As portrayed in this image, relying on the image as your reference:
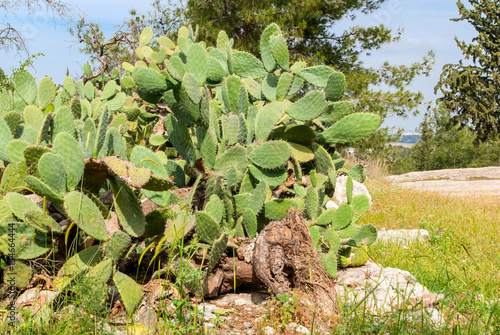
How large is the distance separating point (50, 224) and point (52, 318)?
0.41m

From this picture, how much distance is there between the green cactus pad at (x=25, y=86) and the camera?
2508mm

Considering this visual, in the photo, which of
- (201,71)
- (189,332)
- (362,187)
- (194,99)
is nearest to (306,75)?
(201,71)

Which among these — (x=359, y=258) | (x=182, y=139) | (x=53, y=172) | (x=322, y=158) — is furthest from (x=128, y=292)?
(x=359, y=258)

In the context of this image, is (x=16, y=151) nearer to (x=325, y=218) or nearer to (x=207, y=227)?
(x=207, y=227)

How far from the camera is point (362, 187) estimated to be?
22.6ft

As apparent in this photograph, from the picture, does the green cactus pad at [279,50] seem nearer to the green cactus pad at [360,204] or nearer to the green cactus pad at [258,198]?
the green cactus pad at [258,198]

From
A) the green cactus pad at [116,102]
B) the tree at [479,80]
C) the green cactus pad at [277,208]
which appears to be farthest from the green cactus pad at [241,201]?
the tree at [479,80]

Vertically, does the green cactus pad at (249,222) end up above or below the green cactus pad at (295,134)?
below

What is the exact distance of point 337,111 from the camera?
99.5 inches

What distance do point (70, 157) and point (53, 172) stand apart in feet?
0.33

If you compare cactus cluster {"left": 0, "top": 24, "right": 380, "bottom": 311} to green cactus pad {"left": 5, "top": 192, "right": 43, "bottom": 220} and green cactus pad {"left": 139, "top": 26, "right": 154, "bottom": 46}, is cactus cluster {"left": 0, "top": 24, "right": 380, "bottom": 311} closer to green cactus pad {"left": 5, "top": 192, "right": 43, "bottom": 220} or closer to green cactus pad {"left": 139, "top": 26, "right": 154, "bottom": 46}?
green cactus pad {"left": 5, "top": 192, "right": 43, "bottom": 220}

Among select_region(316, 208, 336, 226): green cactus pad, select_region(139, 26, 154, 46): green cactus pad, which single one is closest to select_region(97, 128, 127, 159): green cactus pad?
select_region(316, 208, 336, 226): green cactus pad

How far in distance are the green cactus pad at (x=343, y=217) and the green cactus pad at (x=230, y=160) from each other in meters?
0.67

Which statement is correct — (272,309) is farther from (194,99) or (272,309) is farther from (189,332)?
(194,99)
